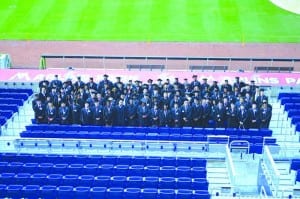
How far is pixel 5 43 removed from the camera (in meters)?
26.5

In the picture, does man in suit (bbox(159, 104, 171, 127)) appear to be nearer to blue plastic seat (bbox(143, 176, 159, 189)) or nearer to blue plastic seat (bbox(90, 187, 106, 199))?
blue plastic seat (bbox(143, 176, 159, 189))

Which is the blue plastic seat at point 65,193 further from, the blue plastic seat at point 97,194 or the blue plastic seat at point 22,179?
the blue plastic seat at point 22,179

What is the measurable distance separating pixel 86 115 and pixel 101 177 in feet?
→ 12.1

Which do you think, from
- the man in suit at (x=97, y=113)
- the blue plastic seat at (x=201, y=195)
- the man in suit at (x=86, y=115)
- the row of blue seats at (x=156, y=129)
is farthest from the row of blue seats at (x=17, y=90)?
the blue plastic seat at (x=201, y=195)

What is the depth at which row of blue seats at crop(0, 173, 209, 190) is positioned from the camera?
1313 cm

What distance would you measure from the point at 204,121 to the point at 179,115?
88cm

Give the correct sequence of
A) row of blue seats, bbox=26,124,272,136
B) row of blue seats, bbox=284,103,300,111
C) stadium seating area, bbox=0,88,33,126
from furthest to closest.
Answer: row of blue seats, bbox=284,103,300,111, stadium seating area, bbox=0,88,33,126, row of blue seats, bbox=26,124,272,136

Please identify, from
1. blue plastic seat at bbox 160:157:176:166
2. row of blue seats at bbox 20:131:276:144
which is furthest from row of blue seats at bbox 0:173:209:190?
row of blue seats at bbox 20:131:276:144

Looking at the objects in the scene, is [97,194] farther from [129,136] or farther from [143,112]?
[143,112]

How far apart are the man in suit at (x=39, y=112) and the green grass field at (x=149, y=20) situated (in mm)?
10646

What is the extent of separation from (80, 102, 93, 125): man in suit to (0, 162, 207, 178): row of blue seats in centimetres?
295

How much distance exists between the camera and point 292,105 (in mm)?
17812

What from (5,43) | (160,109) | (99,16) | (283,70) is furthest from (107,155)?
(99,16)

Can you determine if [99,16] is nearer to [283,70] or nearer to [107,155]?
[283,70]
